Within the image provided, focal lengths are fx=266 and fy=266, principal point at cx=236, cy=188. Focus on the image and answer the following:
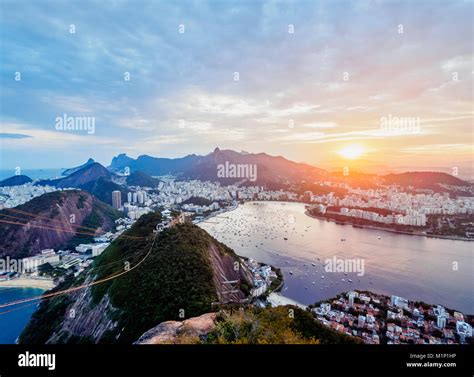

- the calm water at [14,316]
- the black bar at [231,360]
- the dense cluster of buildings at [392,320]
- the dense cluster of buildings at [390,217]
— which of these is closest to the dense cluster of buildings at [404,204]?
the dense cluster of buildings at [390,217]

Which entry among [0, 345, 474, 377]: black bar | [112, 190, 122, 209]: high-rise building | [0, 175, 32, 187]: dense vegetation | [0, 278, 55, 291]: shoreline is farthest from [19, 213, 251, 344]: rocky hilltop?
[0, 175, 32, 187]: dense vegetation

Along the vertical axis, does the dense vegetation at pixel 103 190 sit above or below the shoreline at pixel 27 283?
above

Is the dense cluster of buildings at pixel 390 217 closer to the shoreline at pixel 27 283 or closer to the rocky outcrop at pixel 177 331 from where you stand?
the rocky outcrop at pixel 177 331

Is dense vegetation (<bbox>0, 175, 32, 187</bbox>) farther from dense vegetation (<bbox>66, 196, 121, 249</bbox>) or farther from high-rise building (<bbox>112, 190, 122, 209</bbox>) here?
dense vegetation (<bbox>66, 196, 121, 249</bbox>)

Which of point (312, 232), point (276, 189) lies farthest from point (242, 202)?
point (312, 232)

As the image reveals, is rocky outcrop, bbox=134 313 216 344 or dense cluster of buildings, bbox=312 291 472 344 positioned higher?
rocky outcrop, bbox=134 313 216 344

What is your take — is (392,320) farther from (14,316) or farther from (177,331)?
(14,316)

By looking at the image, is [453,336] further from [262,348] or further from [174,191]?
[174,191]
